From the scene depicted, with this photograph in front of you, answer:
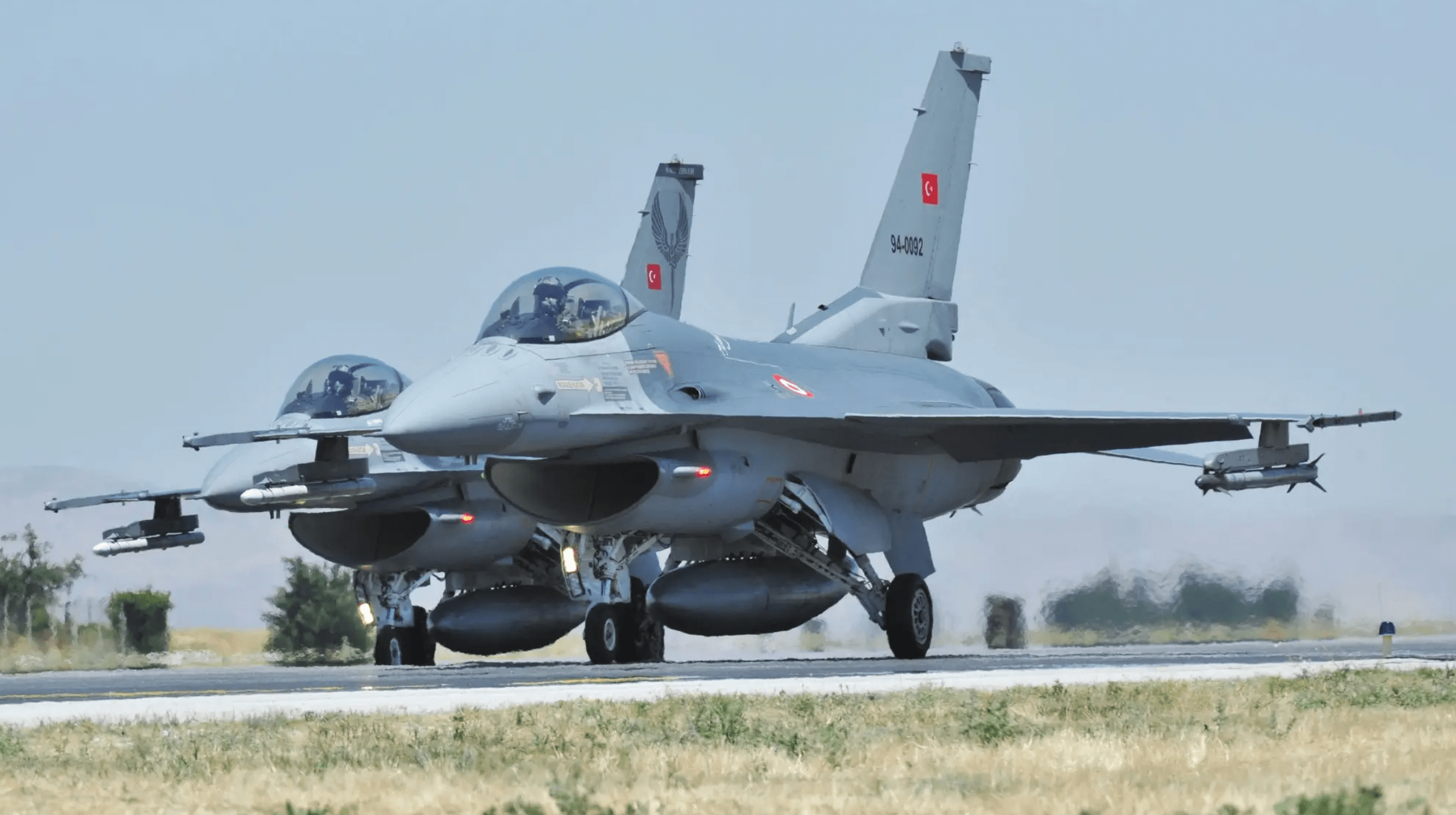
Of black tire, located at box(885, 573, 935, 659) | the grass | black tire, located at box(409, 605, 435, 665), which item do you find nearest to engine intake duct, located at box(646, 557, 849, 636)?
black tire, located at box(885, 573, 935, 659)

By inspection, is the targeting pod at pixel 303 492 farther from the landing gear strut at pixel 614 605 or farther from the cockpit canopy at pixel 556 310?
the cockpit canopy at pixel 556 310

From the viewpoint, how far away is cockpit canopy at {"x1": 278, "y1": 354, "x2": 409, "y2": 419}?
23609 millimetres

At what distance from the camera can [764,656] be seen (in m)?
26.0

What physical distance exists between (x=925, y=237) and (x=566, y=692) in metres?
13.5

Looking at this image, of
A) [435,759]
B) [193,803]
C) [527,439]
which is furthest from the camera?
[527,439]

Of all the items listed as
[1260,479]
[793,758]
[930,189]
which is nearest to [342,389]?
[930,189]

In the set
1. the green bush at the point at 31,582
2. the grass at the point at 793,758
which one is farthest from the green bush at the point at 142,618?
the grass at the point at 793,758

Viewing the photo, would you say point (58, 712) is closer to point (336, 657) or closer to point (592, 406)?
point (592, 406)

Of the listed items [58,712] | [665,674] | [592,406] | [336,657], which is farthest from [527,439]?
[336,657]

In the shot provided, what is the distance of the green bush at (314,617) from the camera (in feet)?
111

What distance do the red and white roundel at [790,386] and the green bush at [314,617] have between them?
1469cm

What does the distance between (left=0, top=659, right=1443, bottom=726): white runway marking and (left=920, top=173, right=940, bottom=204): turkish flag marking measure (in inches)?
416

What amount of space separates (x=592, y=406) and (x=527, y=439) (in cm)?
79

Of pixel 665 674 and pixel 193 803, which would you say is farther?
pixel 665 674
